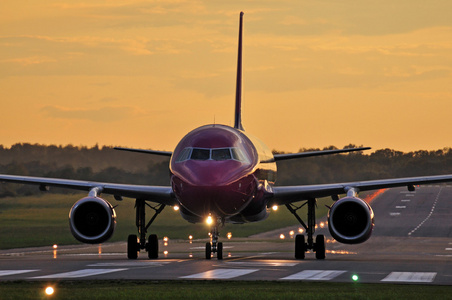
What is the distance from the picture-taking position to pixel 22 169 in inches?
3250

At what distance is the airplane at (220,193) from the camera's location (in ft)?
93.5

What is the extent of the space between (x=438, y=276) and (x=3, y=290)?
11481mm

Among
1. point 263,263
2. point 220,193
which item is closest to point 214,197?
point 220,193

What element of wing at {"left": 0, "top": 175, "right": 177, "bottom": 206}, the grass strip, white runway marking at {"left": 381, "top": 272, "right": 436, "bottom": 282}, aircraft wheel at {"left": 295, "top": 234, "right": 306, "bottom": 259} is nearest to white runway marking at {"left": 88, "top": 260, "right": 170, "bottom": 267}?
wing at {"left": 0, "top": 175, "right": 177, "bottom": 206}

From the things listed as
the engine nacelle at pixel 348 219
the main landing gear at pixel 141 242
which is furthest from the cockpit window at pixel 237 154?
the main landing gear at pixel 141 242

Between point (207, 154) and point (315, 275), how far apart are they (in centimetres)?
593

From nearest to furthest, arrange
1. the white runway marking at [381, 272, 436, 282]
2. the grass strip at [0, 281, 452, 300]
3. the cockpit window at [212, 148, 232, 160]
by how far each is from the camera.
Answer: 1. the grass strip at [0, 281, 452, 300]
2. the white runway marking at [381, 272, 436, 282]
3. the cockpit window at [212, 148, 232, 160]

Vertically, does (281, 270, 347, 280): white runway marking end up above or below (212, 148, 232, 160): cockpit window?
below

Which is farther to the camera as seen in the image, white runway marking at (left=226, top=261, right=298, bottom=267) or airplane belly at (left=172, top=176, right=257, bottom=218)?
white runway marking at (left=226, top=261, right=298, bottom=267)

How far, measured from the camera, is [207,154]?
28.8m

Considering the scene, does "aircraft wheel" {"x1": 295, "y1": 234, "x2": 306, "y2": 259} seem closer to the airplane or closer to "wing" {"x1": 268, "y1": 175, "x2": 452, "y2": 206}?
the airplane

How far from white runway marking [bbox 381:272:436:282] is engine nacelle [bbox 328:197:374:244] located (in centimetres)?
565

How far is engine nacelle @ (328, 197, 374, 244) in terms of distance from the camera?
3131cm

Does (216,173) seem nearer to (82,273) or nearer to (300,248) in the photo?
(82,273)
